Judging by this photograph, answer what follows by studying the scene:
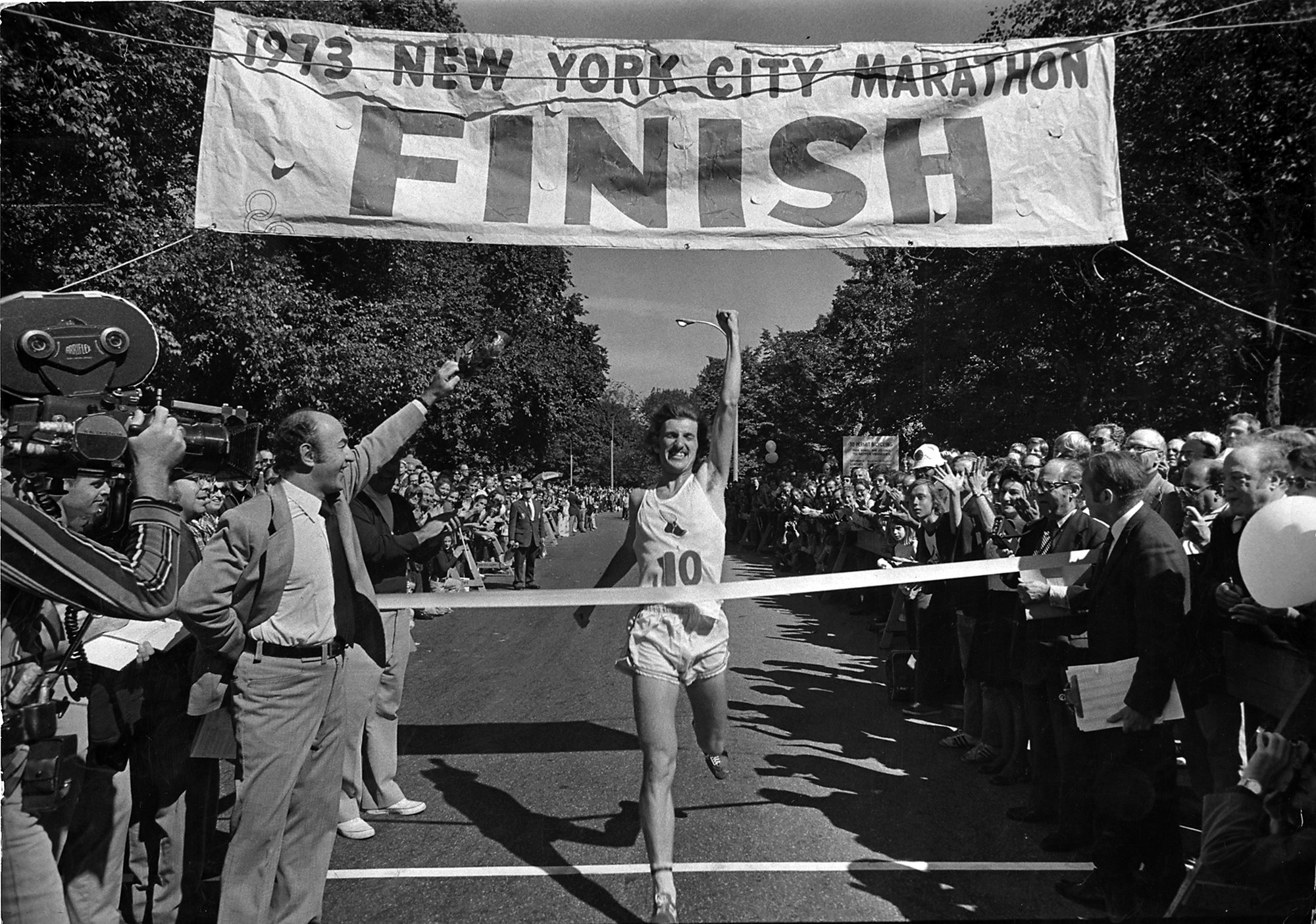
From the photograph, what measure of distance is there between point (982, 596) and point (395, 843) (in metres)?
3.29

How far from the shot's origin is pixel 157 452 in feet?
7.59

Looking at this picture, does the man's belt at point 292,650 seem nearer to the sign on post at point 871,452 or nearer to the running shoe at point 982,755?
the running shoe at point 982,755

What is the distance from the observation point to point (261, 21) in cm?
366

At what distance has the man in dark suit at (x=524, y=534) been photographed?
10922 millimetres

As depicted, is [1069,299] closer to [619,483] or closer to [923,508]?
[923,508]

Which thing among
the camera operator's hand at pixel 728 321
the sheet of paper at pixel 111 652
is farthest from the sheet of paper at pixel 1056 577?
the sheet of paper at pixel 111 652

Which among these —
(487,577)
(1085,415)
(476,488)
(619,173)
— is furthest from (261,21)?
(487,577)

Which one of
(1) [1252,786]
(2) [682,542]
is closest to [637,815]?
(2) [682,542]

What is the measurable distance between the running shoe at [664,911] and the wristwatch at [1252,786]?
1847mm

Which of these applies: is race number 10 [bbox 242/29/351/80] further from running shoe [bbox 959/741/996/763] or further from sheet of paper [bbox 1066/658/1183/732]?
running shoe [bbox 959/741/996/763]

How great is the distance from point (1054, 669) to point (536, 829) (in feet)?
8.03

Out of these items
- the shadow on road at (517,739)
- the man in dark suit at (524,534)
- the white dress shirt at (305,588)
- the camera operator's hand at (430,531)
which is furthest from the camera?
the man in dark suit at (524,534)

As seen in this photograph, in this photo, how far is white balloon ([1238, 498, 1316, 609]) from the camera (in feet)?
9.30

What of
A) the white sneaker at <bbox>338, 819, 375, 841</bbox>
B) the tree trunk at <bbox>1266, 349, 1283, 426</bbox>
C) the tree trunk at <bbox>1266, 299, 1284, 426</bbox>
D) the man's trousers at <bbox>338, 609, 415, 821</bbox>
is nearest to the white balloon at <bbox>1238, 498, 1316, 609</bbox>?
the tree trunk at <bbox>1266, 299, 1284, 426</bbox>
